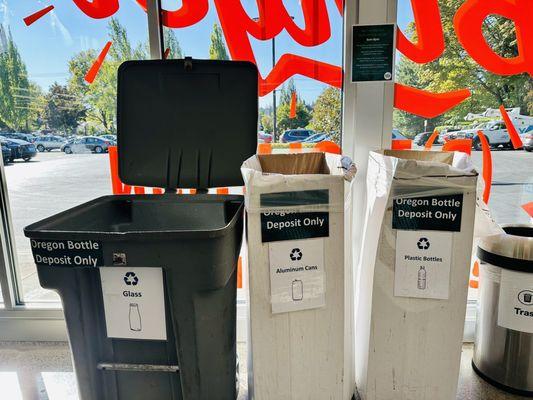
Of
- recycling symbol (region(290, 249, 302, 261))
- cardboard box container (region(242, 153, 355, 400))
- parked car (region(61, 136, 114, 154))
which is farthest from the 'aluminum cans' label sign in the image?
parked car (region(61, 136, 114, 154))

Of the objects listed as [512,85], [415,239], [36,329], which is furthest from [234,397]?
[512,85]

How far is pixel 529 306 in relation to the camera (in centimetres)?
135

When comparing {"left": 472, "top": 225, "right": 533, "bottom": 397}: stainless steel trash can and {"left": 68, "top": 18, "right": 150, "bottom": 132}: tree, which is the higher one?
{"left": 68, "top": 18, "right": 150, "bottom": 132}: tree

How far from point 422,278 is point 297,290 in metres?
0.39

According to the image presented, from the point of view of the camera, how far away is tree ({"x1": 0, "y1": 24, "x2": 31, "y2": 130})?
1.68 metres

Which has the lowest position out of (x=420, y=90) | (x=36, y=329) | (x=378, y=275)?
(x=36, y=329)

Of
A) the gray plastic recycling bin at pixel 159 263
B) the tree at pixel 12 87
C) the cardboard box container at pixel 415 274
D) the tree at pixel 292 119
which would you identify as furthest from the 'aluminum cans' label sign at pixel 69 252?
the tree at pixel 12 87

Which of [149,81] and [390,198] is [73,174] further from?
[390,198]

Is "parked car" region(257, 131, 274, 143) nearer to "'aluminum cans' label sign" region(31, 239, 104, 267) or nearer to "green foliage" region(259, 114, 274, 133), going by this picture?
"green foliage" region(259, 114, 274, 133)

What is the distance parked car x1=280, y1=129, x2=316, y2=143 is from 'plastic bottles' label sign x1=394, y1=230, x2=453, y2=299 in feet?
2.34

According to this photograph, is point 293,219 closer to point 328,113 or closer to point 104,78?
point 328,113

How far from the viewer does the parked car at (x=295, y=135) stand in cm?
170

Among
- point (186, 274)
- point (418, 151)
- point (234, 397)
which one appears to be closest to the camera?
point (186, 274)

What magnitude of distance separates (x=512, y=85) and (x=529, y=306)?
888mm
